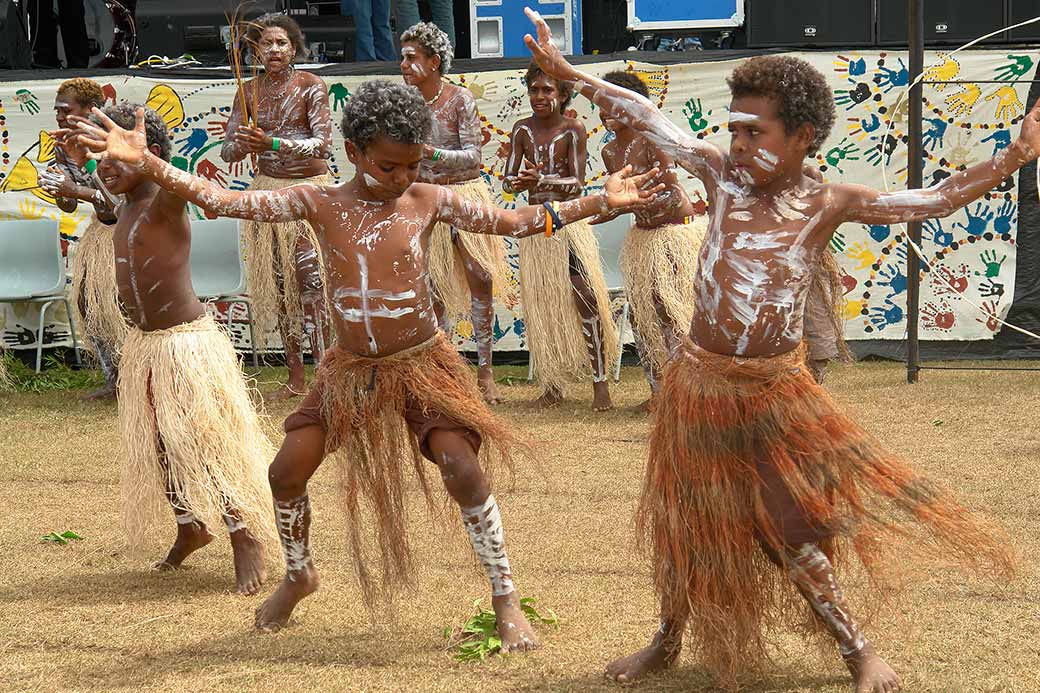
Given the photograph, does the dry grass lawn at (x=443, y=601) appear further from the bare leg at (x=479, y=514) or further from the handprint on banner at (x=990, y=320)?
the handprint on banner at (x=990, y=320)

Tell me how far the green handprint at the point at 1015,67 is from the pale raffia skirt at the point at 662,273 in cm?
217

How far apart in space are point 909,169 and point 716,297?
11.8 feet

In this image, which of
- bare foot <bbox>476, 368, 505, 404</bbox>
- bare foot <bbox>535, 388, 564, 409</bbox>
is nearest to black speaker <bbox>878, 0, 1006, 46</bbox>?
bare foot <bbox>535, 388, 564, 409</bbox>

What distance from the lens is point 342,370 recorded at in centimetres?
310

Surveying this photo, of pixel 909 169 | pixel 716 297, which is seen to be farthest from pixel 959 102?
pixel 716 297

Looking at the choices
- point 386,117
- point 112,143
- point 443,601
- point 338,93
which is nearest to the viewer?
point 112,143

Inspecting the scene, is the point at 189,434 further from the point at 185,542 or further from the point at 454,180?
the point at 454,180

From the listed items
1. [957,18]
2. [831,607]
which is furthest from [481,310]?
[831,607]

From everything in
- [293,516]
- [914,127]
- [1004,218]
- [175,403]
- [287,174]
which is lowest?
[293,516]

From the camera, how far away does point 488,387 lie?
243 inches

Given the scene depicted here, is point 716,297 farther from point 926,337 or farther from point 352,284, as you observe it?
point 926,337

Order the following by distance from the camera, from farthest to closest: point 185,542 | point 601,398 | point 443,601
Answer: point 601,398 < point 185,542 < point 443,601

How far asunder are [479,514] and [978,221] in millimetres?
4683

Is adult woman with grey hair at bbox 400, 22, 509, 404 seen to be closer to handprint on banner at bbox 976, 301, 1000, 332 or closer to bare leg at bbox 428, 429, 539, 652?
handprint on banner at bbox 976, 301, 1000, 332
